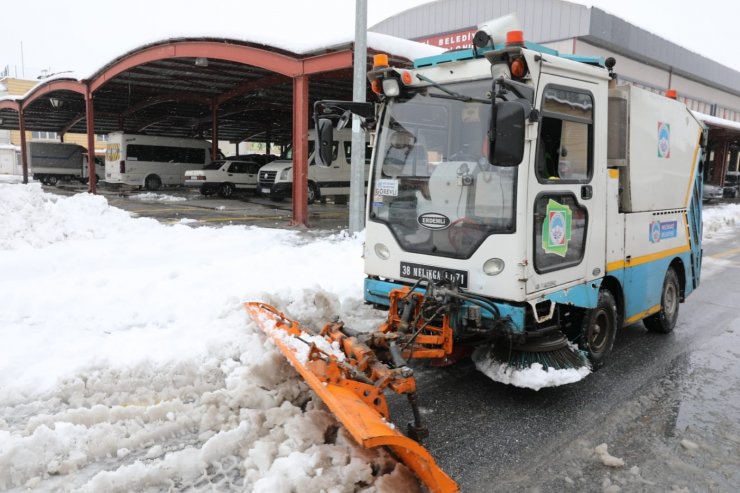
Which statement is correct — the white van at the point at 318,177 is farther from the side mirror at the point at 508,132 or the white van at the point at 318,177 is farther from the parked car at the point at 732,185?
the parked car at the point at 732,185

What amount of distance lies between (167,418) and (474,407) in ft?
7.36

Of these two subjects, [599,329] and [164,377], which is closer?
[164,377]

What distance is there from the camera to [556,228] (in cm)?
431

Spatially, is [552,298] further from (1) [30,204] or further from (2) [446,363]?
(1) [30,204]

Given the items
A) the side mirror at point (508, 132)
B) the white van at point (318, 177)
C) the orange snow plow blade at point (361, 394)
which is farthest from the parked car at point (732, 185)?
the orange snow plow blade at point (361, 394)

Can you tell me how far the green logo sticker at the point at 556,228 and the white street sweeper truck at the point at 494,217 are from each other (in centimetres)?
1

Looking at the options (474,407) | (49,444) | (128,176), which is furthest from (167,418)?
(128,176)

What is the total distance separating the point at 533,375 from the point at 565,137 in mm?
1822

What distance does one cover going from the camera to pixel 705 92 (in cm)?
3972

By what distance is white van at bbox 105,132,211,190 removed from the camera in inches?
1051

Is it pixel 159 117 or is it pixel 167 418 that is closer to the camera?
pixel 167 418

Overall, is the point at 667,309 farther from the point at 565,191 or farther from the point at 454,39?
the point at 454,39

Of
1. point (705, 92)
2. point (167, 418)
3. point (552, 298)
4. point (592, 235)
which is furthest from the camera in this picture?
point (705, 92)

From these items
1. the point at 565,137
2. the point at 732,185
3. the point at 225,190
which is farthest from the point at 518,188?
the point at 732,185
